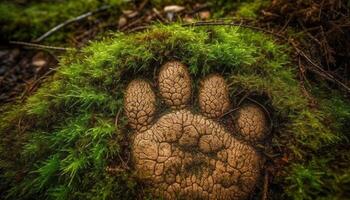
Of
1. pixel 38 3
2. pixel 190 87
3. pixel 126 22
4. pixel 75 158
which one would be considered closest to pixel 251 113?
pixel 190 87

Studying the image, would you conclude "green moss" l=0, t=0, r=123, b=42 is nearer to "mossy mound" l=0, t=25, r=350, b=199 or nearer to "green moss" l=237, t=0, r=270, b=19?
"mossy mound" l=0, t=25, r=350, b=199

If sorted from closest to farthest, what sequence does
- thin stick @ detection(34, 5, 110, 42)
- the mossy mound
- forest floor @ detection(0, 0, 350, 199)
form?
the mossy mound < forest floor @ detection(0, 0, 350, 199) < thin stick @ detection(34, 5, 110, 42)

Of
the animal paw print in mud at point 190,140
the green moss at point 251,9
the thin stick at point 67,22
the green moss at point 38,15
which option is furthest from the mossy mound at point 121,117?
the green moss at point 38,15

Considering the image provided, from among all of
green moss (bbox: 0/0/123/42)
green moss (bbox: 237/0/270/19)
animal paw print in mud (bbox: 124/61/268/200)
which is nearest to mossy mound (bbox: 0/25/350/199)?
animal paw print in mud (bbox: 124/61/268/200)

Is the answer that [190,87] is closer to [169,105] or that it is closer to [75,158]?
[169,105]

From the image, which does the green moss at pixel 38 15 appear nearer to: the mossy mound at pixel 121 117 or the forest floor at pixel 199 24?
the forest floor at pixel 199 24

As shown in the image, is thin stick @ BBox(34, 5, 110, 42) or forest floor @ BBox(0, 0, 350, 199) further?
thin stick @ BBox(34, 5, 110, 42)

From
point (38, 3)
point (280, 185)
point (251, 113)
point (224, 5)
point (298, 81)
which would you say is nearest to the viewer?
point (280, 185)
